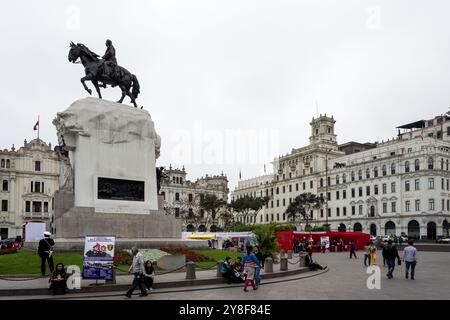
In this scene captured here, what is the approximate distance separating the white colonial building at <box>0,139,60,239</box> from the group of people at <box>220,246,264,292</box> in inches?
2490

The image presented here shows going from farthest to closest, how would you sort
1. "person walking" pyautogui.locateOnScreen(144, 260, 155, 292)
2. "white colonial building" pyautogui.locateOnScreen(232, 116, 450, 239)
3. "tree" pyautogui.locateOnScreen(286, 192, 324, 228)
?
"tree" pyautogui.locateOnScreen(286, 192, 324, 228)
"white colonial building" pyautogui.locateOnScreen(232, 116, 450, 239)
"person walking" pyautogui.locateOnScreen(144, 260, 155, 292)

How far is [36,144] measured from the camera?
7856cm

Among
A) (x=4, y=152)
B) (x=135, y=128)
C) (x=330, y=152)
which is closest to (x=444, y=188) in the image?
(x=330, y=152)

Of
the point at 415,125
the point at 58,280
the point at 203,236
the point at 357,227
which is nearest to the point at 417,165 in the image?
the point at 357,227

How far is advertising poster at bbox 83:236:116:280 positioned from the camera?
14.9 meters

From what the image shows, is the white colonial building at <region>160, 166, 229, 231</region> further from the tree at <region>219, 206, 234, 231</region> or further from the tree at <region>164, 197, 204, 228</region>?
the tree at <region>219, 206, 234, 231</region>

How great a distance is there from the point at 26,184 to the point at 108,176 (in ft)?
192

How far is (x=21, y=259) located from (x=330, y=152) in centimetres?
8424

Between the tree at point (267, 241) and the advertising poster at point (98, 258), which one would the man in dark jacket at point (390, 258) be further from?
the advertising poster at point (98, 258)

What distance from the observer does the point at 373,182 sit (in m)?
85.4

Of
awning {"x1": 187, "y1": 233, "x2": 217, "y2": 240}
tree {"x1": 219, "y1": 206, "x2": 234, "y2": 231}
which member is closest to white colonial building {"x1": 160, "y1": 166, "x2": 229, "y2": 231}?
tree {"x1": 219, "y1": 206, "x2": 234, "y2": 231}

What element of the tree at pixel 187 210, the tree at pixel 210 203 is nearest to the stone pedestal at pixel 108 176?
the tree at pixel 210 203

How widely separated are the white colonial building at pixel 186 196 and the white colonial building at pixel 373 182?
15.6 metres
